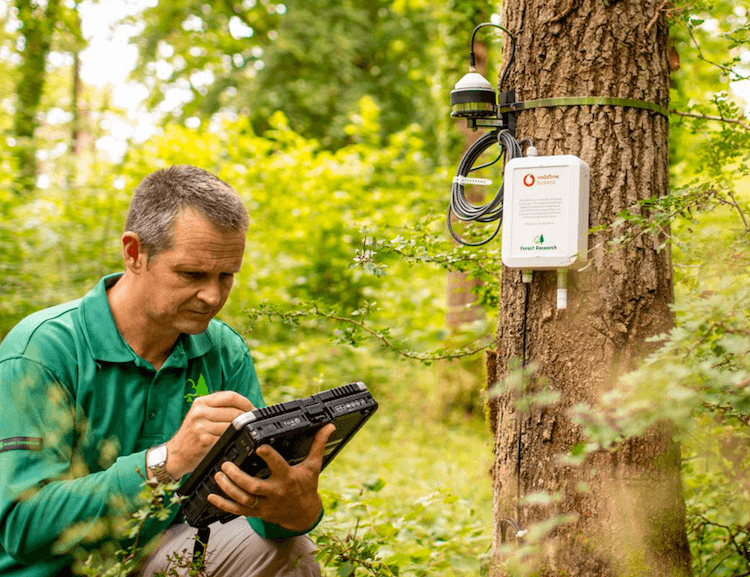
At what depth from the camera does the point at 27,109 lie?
1073 centimetres

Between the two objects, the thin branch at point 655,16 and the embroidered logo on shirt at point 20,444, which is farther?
the thin branch at point 655,16

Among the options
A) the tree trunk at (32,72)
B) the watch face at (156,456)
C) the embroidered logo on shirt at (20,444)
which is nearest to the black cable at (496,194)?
the watch face at (156,456)

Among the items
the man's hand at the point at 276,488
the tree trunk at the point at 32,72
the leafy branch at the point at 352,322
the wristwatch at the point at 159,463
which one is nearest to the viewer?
the man's hand at the point at 276,488

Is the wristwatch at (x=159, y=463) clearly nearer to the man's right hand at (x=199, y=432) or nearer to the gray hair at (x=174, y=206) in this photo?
the man's right hand at (x=199, y=432)

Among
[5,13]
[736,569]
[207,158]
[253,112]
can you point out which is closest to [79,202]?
[207,158]

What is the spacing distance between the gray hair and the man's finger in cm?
82

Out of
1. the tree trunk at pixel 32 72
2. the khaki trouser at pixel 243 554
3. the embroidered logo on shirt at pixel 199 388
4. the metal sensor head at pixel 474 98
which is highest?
the tree trunk at pixel 32 72

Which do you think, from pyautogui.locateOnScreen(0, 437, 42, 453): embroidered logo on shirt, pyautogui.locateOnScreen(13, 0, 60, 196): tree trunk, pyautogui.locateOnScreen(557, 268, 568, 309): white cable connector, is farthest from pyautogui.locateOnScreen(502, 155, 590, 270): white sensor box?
pyautogui.locateOnScreen(13, 0, 60, 196): tree trunk

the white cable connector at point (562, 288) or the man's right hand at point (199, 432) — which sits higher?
the white cable connector at point (562, 288)

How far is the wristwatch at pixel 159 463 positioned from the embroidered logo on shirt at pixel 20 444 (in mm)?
315

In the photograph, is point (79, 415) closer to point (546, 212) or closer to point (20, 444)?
point (20, 444)

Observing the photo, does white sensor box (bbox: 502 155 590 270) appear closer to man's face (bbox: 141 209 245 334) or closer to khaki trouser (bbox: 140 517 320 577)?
man's face (bbox: 141 209 245 334)

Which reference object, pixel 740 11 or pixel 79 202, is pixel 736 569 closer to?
pixel 740 11

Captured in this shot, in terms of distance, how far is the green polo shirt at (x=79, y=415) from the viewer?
2098 millimetres
